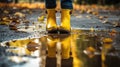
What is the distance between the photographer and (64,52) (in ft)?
12.2

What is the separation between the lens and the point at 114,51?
376cm

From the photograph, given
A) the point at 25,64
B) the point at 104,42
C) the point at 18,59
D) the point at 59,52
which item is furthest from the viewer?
the point at 104,42

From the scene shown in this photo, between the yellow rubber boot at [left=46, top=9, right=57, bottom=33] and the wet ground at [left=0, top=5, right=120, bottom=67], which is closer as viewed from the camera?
the wet ground at [left=0, top=5, right=120, bottom=67]

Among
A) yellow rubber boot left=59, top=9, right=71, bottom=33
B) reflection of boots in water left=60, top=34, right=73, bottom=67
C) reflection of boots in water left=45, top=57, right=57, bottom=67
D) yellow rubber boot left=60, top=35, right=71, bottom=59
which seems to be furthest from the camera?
yellow rubber boot left=59, top=9, right=71, bottom=33

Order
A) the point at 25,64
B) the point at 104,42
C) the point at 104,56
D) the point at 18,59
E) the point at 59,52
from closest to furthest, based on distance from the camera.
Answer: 1. the point at 25,64
2. the point at 18,59
3. the point at 104,56
4. the point at 59,52
5. the point at 104,42

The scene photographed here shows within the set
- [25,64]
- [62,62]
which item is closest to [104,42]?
[62,62]

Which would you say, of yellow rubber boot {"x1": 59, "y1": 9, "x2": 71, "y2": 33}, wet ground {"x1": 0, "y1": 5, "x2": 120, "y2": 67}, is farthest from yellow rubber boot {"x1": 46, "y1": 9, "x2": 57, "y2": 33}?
wet ground {"x1": 0, "y1": 5, "x2": 120, "y2": 67}

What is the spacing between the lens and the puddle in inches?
122

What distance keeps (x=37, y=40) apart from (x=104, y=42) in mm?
895

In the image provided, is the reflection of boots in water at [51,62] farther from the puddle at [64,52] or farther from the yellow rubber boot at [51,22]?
the yellow rubber boot at [51,22]

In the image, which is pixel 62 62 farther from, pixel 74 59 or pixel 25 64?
pixel 25 64

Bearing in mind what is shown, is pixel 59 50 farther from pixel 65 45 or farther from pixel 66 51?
pixel 65 45

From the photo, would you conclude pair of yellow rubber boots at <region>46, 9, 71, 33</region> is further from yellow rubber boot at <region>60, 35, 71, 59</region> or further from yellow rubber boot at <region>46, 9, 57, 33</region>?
yellow rubber boot at <region>60, 35, 71, 59</region>

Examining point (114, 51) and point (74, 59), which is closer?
point (74, 59)
